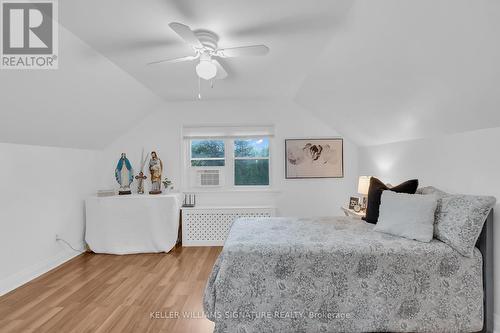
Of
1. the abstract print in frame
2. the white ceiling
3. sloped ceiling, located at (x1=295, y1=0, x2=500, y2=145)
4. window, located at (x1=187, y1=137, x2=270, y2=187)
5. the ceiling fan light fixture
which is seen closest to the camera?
sloped ceiling, located at (x1=295, y1=0, x2=500, y2=145)

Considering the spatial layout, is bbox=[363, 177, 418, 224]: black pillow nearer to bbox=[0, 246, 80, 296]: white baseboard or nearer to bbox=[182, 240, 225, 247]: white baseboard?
bbox=[182, 240, 225, 247]: white baseboard

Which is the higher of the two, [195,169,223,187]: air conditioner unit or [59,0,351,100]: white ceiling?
[59,0,351,100]: white ceiling

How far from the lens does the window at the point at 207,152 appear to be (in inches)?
174

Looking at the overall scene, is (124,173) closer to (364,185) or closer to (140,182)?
(140,182)

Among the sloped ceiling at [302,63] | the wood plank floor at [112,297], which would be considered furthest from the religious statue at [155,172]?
the wood plank floor at [112,297]

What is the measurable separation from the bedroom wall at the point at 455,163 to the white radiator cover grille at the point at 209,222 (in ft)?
6.02

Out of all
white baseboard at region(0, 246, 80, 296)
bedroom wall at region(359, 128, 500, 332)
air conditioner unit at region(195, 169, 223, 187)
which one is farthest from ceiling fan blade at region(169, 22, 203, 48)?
white baseboard at region(0, 246, 80, 296)

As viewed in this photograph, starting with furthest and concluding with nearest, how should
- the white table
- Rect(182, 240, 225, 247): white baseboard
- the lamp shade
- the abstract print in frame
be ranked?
the abstract print in frame → Rect(182, 240, 225, 247): white baseboard → the white table → the lamp shade

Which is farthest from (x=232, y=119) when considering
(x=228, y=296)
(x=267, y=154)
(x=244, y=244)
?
(x=228, y=296)

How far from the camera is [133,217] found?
12.3ft

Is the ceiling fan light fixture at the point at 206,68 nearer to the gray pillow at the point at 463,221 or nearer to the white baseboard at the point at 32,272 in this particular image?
the gray pillow at the point at 463,221

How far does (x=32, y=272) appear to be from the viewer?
2885 mm

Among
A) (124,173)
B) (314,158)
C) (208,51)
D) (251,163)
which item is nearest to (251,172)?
(251,163)

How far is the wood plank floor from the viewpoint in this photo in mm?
2055
